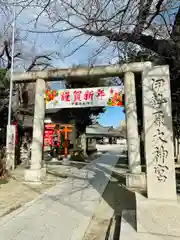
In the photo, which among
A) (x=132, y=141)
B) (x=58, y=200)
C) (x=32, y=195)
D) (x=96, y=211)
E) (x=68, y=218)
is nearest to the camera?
(x=68, y=218)

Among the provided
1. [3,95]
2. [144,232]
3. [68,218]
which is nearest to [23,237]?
[68,218]

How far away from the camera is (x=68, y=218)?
16.3 feet

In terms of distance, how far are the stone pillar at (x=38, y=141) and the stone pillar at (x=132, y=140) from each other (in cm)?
339

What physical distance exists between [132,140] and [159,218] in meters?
4.51

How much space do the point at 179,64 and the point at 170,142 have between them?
2064 mm

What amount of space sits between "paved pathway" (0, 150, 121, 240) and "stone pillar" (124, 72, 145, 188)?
1.33 m

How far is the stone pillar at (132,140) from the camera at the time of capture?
26.1 ft

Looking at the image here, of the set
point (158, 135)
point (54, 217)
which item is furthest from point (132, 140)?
point (54, 217)

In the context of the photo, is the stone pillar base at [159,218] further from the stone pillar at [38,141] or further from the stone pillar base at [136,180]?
the stone pillar at [38,141]

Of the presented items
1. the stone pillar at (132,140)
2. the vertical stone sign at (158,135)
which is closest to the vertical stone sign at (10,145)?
the stone pillar at (132,140)

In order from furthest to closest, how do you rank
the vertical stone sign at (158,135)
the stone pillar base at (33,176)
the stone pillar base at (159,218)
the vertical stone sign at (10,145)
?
the vertical stone sign at (10,145)
the stone pillar base at (33,176)
the vertical stone sign at (158,135)
the stone pillar base at (159,218)

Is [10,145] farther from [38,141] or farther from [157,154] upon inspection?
[157,154]

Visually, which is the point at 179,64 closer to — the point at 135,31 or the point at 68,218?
Result: the point at 135,31

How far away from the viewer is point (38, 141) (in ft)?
29.1
